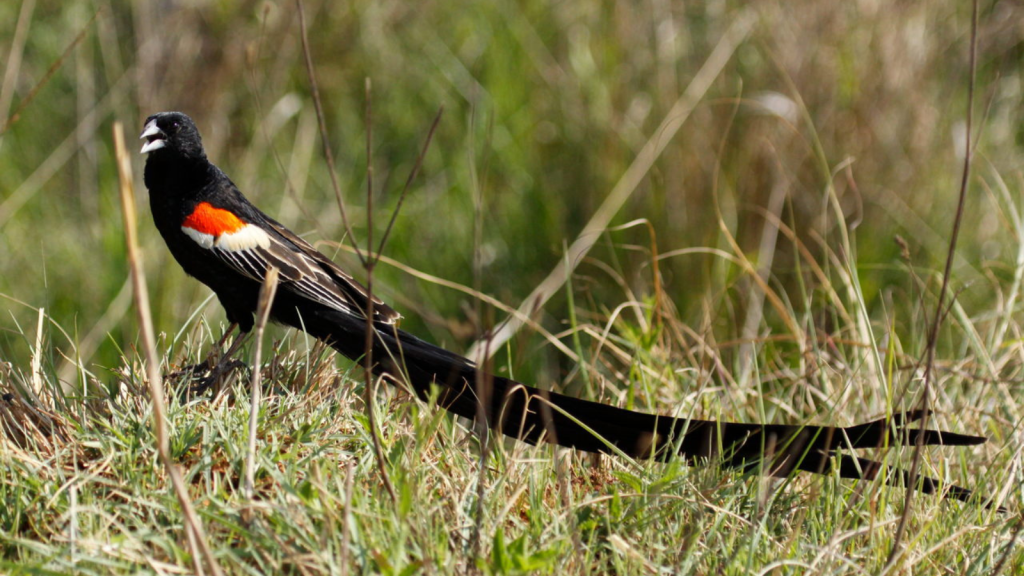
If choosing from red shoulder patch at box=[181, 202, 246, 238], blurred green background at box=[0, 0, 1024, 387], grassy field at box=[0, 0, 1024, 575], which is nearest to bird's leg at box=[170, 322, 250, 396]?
grassy field at box=[0, 0, 1024, 575]

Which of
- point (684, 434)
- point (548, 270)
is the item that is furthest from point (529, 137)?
point (684, 434)

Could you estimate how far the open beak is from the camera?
2.62 m

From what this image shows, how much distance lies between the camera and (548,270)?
4730 millimetres

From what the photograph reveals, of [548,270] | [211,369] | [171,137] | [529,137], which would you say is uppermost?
[171,137]

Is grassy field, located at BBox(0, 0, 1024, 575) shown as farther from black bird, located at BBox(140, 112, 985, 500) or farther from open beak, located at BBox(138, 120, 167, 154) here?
open beak, located at BBox(138, 120, 167, 154)

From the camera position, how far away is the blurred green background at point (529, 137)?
13.8 ft

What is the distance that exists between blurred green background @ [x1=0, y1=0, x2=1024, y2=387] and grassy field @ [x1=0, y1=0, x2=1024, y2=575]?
0.06ft

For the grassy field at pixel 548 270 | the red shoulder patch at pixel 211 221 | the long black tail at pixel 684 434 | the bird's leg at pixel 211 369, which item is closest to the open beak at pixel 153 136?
the red shoulder patch at pixel 211 221

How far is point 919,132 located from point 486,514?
3.38m

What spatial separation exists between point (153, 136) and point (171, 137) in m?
0.06

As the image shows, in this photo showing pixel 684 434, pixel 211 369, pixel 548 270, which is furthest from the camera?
pixel 548 270

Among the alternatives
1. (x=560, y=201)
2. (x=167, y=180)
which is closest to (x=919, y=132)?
(x=560, y=201)

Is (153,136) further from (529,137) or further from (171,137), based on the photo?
(529,137)

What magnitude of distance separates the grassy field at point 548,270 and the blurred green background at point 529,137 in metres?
0.02
